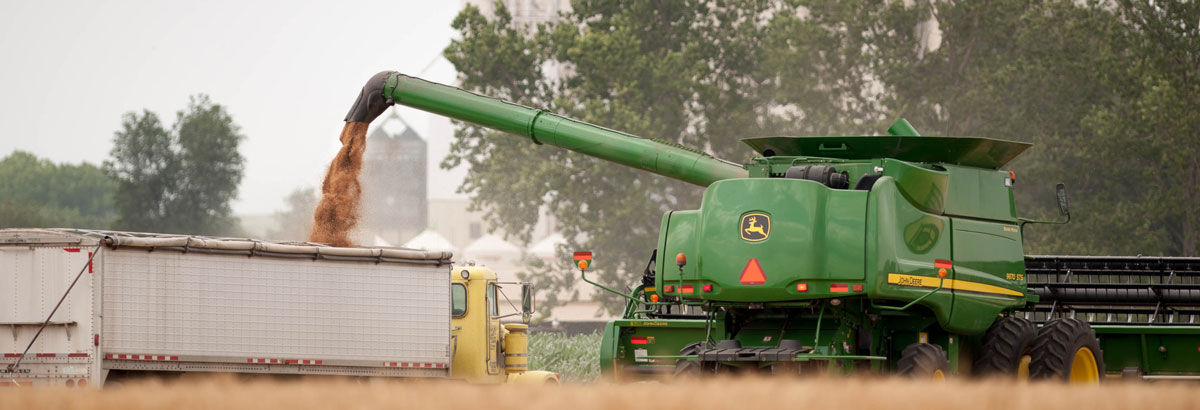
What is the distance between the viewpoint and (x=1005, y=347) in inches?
571

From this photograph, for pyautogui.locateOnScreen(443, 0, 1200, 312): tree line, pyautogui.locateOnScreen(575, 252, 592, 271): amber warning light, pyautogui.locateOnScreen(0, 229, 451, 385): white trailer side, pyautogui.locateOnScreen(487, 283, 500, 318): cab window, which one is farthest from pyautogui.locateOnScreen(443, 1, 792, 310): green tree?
pyautogui.locateOnScreen(575, 252, 592, 271): amber warning light

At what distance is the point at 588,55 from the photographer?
46875mm

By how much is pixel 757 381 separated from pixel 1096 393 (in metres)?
1.78

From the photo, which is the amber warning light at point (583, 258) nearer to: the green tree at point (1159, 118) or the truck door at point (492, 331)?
the truck door at point (492, 331)

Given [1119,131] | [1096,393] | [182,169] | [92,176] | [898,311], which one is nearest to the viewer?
[1096,393]

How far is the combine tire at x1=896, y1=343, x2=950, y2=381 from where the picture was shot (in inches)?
524

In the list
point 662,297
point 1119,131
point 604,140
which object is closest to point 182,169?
point 1119,131

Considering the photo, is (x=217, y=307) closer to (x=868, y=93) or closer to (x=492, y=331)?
(x=492, y=331)


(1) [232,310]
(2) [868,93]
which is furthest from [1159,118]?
(1) [232,310]

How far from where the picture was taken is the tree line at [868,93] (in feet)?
136

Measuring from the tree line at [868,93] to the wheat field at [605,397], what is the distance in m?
34.6

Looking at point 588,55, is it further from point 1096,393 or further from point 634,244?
point 1096,393

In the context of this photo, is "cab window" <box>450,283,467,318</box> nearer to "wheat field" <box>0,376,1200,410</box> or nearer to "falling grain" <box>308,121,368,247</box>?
"falling grain" <box>308,121,368,247</box>

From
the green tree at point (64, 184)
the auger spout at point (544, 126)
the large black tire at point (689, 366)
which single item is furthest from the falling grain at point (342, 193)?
the green tree at point (64, 184)
